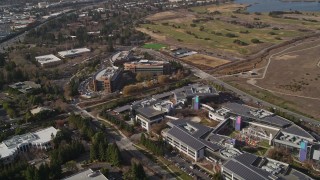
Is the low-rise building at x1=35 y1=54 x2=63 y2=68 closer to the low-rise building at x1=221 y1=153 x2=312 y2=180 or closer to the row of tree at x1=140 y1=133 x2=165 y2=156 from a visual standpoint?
the row of tree at x1=140 y1=133 x2=165 y2=156

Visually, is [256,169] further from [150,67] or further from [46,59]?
[46,59]

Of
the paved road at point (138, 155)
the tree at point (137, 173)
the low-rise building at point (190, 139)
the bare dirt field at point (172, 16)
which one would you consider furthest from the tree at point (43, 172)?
the bare dirt field at point (172, 16)

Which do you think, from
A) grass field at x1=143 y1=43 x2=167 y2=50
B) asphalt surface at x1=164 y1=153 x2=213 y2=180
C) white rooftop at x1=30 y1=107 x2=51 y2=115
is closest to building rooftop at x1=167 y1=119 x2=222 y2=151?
asphalt surface at x1=164 y1=153 x2=213 y2=180

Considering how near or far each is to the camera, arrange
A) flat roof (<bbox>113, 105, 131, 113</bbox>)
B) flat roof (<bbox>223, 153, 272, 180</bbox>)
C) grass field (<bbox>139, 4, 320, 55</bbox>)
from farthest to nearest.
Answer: grass field (<bbox>139, 4, 320, 55</bbox>)
flat roof (<bbox>113, 105, 131, 113</bbox>)
flat roof (<bbox>223, 153, 272, 180</bbox>)

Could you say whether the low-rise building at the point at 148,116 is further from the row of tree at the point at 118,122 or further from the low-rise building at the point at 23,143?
the low-rise building at the point at 23,143

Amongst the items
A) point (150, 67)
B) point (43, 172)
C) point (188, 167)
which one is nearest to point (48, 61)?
point (150, 67)
